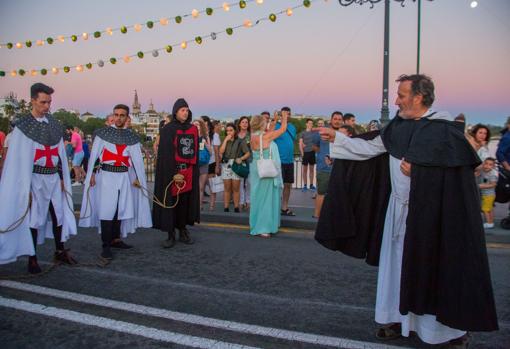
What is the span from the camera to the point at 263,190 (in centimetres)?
750

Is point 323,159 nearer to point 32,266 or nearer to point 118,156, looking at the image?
point 118,156

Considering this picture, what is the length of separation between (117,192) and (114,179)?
178 mm

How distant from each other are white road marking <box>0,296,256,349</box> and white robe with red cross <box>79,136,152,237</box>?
1864mm

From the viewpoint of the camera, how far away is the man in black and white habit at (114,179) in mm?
6000

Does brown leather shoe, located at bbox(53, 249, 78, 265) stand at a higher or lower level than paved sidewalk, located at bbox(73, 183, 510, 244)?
lower

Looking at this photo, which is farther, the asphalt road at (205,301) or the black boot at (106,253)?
the black boot at (106,253)

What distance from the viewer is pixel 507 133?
752 centimetres

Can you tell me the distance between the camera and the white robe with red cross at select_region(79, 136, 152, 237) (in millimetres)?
5988

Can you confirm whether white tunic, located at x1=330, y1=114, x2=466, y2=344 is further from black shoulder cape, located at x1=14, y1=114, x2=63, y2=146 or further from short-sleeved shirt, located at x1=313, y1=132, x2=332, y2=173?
short-sleeved shirt, located at x1=313, y1=132, x2=332, y2=173

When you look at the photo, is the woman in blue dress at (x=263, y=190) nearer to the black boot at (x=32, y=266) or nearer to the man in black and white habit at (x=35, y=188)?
the man in black and white habit at (x=35, y=188)

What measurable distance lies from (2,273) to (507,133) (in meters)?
7.73

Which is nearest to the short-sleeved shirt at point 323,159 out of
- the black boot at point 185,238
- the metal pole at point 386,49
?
the black boot at point 185,238

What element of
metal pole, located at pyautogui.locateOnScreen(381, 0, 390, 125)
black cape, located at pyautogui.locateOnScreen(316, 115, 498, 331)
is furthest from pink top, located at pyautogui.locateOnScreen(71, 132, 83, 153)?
black cape, located at pyautogui.locateOnScreen(316, 115, 498, 331)

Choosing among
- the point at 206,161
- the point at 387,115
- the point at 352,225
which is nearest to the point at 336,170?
the point at 352,225
